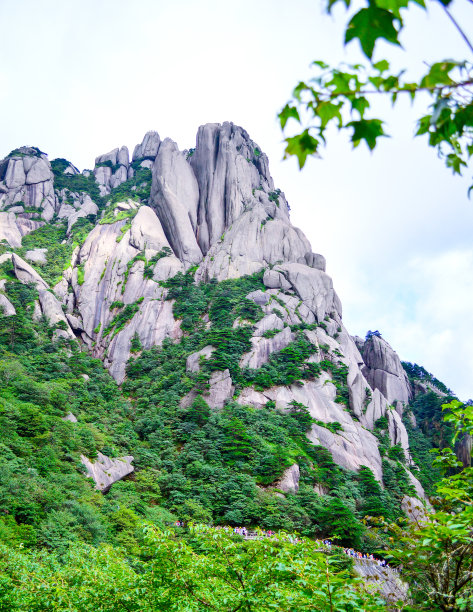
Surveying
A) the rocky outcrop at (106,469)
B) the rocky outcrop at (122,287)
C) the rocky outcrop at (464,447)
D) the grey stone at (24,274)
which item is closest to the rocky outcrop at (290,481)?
the rocky outcrop at (106,469)

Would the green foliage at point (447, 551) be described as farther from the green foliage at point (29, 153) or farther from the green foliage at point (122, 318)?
Result: the green foliage at point (29, 153)

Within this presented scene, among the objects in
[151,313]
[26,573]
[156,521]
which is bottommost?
[26,573]

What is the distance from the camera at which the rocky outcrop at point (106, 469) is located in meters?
21.8

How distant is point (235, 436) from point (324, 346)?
721 inches

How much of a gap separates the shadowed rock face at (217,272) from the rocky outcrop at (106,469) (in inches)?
431

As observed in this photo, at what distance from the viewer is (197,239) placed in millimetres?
57750

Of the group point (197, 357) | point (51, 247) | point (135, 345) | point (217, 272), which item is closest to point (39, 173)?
point (51, 247)

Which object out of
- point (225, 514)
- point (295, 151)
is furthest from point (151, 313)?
point (295, 151)

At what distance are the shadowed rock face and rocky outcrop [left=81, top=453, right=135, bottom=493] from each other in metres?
10.9

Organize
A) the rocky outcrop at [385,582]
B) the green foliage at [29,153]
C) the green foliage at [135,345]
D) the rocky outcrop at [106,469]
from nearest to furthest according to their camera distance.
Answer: the rocky outcrop at [385,582] → the rocky outcrop at [106,469] → the green foliage at [135,345] → the green foliage at [29,153]

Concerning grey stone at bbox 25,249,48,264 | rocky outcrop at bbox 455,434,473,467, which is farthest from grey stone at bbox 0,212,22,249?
rocky outcrop at bbox 455,434,473,467

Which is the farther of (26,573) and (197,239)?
(197,239)

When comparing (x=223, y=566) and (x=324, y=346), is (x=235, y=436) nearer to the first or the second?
(x=324, y=346)

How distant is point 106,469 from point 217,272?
103 feet
